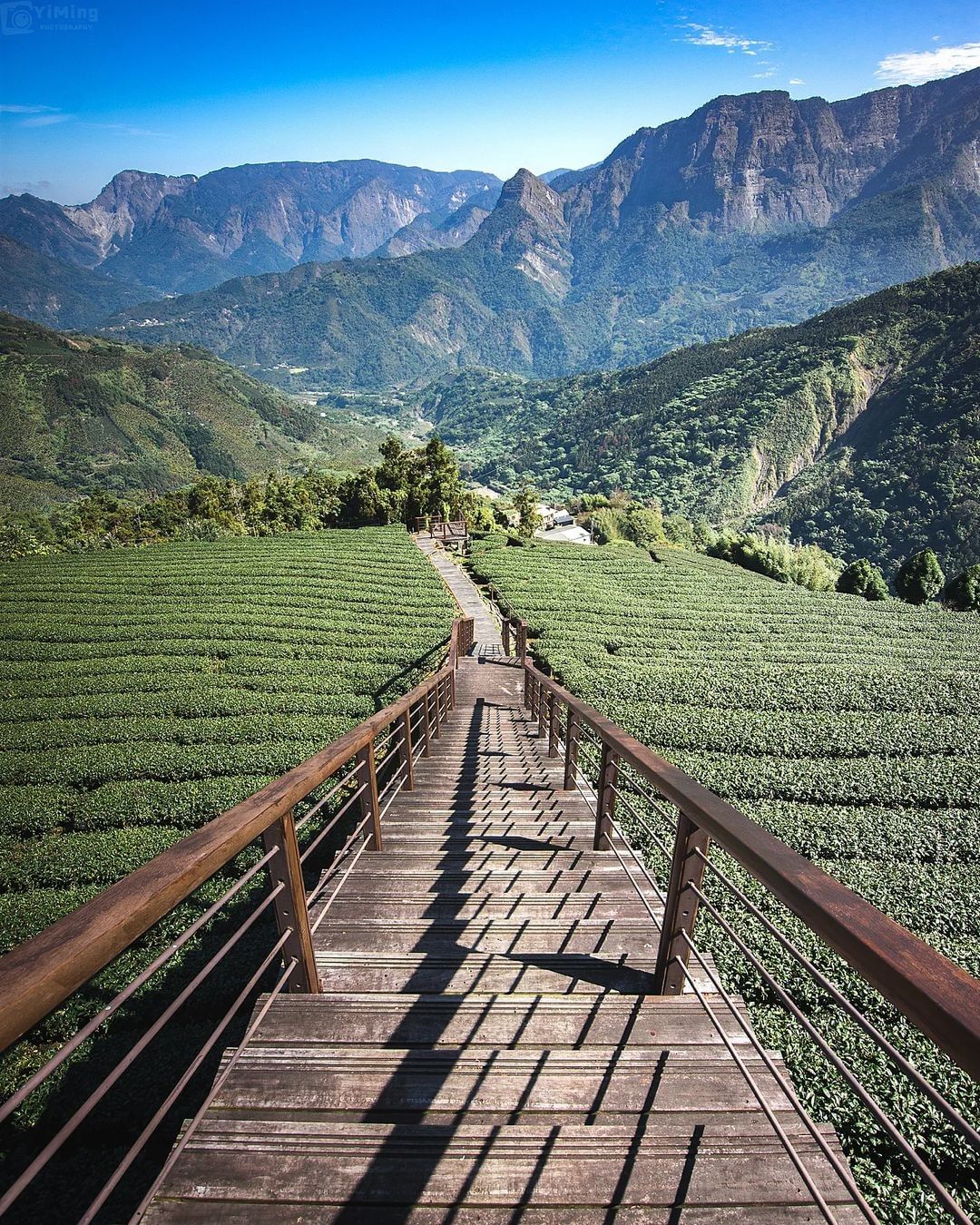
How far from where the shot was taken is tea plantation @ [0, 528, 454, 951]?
7.67 meters

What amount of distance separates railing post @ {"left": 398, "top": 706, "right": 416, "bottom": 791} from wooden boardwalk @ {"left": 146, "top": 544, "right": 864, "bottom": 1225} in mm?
1732

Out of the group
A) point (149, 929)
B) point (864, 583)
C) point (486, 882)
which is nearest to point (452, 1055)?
point (149, 929)

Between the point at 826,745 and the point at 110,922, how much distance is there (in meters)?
12.2

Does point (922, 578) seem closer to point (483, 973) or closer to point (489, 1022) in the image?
point (483, 973)

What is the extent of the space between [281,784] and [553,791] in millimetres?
3748

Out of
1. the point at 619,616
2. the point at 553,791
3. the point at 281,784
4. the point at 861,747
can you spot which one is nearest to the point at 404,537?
the point at 619,616

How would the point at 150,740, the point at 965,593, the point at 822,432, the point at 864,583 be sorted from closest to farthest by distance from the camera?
the point at 150,740 → the point at 965,593 → the point at 864,583 → the point at 822,432

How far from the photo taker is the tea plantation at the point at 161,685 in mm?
7672

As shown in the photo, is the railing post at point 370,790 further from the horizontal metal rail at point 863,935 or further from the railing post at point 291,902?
the horizontal metal rail at point 863,935

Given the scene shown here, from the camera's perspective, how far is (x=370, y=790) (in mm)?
3738

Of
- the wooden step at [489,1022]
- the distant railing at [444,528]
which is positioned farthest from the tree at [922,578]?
the wooden step at [489,1022]

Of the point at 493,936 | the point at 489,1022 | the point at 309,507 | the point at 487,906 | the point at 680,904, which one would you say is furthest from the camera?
the point at 309,507

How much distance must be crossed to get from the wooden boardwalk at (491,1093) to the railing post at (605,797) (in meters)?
0.70

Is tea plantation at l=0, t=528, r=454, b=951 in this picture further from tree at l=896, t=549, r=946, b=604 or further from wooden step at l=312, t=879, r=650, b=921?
tree at l=896, t=549, r=946, b=604
